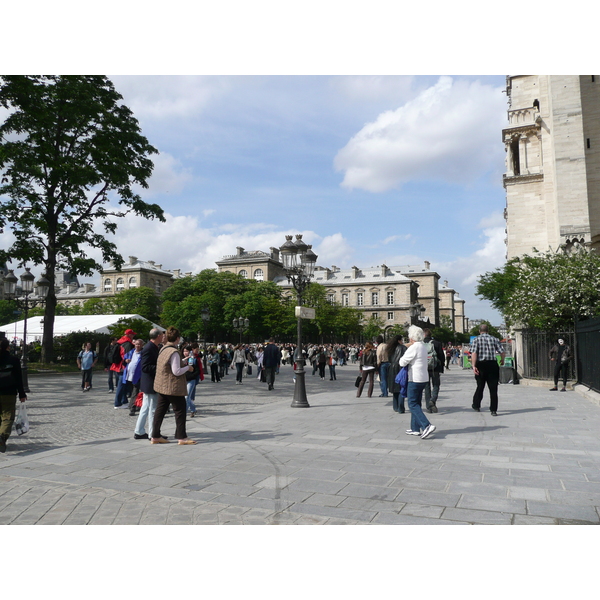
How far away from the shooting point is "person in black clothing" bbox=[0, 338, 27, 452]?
6.70 metres

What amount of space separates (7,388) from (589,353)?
46.0 ft

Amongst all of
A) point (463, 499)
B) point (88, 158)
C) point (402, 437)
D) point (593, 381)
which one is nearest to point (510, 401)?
point (593, 381)

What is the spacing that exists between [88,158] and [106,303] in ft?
215

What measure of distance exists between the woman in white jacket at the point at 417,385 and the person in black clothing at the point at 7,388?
548 cm

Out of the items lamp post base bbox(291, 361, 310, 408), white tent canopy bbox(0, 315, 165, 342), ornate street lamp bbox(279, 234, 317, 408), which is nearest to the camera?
lamp post base bbox(291, 361, 310, 408)

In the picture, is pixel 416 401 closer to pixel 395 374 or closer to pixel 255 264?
pixel 395 374

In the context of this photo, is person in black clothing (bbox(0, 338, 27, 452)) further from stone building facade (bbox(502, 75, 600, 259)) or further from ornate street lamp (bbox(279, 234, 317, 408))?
stone building facade (bbox(502, 75, 600, 259))

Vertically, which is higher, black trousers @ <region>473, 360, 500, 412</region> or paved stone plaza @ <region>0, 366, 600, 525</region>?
black trousers @ <region>473, 360, 500, 412</region>

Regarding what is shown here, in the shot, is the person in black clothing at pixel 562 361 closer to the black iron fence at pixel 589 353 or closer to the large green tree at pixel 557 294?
the black iron fence at pixel 589 353

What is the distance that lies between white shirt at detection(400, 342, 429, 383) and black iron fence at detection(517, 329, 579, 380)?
35.0 ft

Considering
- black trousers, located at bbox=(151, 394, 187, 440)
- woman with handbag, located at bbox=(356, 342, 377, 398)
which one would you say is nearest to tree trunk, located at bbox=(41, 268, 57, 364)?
woman with handbag, located at bbox=(356, 342, 377, 398)

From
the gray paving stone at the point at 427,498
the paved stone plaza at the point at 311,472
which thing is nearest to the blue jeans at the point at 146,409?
the paved stone plaza at the point at 311,472

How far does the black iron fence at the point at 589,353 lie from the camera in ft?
41.9

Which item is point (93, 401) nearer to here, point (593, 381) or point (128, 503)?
point (128, 503)
